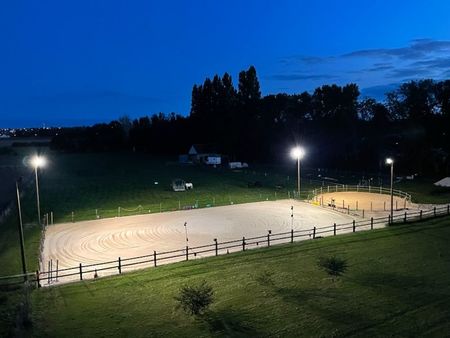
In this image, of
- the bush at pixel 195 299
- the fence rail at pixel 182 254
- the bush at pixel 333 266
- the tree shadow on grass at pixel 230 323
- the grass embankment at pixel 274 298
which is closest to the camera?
the tree shadow on grass at pixel 230 323

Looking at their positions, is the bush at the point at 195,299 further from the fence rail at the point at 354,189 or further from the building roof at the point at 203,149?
the building roof at the point at 203,149

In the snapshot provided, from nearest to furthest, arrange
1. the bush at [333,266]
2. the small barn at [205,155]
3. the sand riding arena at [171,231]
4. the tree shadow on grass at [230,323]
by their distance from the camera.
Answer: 1. the tree shadow on grass at [230,323]
2. the bush at [333,266]
3. the sand riding arena at [171,231]
4. the small barn at [205,155]

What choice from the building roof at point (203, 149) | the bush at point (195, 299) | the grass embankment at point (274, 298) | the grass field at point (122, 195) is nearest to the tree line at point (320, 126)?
the building roof at point (203, 149)

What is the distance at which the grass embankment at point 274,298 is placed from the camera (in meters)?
13.6

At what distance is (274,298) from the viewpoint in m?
16.1

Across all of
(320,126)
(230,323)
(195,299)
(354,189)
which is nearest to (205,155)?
(320,126)

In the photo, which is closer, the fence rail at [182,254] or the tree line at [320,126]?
the fence rail at [182,254]

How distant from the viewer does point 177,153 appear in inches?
4247

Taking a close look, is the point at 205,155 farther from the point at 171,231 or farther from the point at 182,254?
the point at 182,254

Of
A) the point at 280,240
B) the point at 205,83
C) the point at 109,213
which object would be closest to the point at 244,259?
the point at 280,240

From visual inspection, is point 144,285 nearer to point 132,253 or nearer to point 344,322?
point 132,253

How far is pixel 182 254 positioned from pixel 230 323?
9.10m

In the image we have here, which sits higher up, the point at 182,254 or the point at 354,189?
the point at 182,254

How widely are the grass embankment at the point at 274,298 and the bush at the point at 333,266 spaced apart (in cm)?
37
